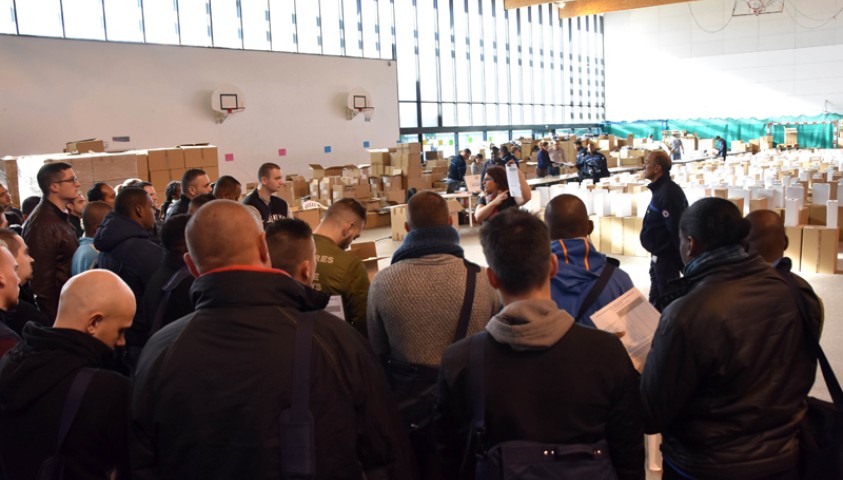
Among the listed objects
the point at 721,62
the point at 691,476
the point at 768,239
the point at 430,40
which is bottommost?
the point at 691,476

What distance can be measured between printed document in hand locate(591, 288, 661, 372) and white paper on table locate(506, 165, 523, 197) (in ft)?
8.76

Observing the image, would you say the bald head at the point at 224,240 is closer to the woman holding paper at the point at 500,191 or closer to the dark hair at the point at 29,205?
the woman holding paper at the point at 500,191

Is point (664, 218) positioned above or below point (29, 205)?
below

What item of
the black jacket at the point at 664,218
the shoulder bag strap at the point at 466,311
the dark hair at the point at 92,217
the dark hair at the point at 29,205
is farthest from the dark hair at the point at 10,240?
the black jacket at the point at 664,218

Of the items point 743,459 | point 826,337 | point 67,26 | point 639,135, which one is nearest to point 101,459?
point 743,459

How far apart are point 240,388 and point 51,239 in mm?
3091

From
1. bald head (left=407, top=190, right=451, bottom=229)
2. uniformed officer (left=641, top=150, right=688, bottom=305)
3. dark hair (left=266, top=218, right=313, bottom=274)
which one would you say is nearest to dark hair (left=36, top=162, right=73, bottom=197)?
dark hair (left=266, top=218, right=313, bottom=274)

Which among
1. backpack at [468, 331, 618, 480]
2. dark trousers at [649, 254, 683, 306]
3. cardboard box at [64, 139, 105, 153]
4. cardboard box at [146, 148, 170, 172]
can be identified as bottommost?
dark trousers at [649, 254, 683, 306]

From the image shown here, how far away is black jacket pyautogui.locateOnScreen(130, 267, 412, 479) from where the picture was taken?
1.34 metres

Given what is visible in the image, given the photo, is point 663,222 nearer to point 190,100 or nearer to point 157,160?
point 157,160

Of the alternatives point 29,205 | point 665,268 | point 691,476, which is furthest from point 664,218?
point 29,205

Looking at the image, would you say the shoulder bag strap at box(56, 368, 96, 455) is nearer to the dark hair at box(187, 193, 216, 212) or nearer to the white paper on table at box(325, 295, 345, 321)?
the white paper on table at box(325, 295, 345, 321)

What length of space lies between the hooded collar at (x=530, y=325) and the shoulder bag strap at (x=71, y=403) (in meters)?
0.96

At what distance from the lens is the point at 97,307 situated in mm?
1726
